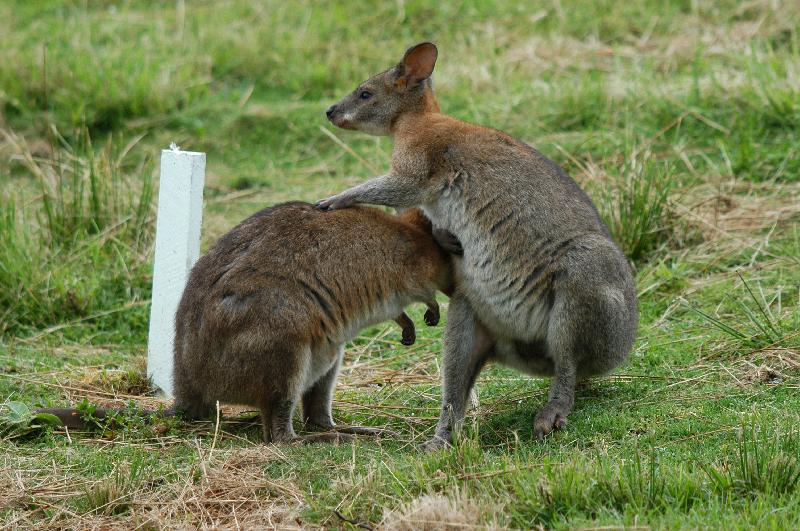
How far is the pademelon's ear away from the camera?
18.9 feet

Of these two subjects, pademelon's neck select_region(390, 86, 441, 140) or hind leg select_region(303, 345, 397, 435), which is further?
pademelon's neck select_region(390, 86, 441, 140)

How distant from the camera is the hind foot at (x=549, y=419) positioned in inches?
185

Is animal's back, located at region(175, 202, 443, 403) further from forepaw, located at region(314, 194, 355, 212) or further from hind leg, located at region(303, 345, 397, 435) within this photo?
hind leg, located at region(303, 345, 397, 435)

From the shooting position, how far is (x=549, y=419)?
188 inches

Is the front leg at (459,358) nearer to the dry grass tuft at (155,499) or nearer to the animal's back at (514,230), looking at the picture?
the animal's back at (514,230)

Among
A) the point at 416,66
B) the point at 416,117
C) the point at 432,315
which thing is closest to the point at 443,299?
the point at 432,315

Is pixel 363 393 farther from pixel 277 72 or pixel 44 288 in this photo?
pixel 277 72

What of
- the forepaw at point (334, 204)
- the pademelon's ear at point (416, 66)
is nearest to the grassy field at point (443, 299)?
the forepaw at point (334, 204)

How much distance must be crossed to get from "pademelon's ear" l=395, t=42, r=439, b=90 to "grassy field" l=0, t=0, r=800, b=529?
1.59 meters

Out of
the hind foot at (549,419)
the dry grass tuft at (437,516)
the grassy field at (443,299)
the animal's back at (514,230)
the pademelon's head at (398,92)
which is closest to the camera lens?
the dry grass tuft at (437,516)

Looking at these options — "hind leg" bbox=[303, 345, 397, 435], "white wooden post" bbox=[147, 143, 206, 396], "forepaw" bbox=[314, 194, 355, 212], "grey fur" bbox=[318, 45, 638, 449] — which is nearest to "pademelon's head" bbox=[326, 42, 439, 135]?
"grey fur" bbox=[318, 45, 638, 449]

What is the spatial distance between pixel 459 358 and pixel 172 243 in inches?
64.7

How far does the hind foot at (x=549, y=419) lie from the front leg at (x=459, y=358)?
377 mm

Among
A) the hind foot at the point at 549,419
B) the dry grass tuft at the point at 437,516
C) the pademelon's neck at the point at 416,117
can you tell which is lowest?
the hind foot at the point at 549,419
